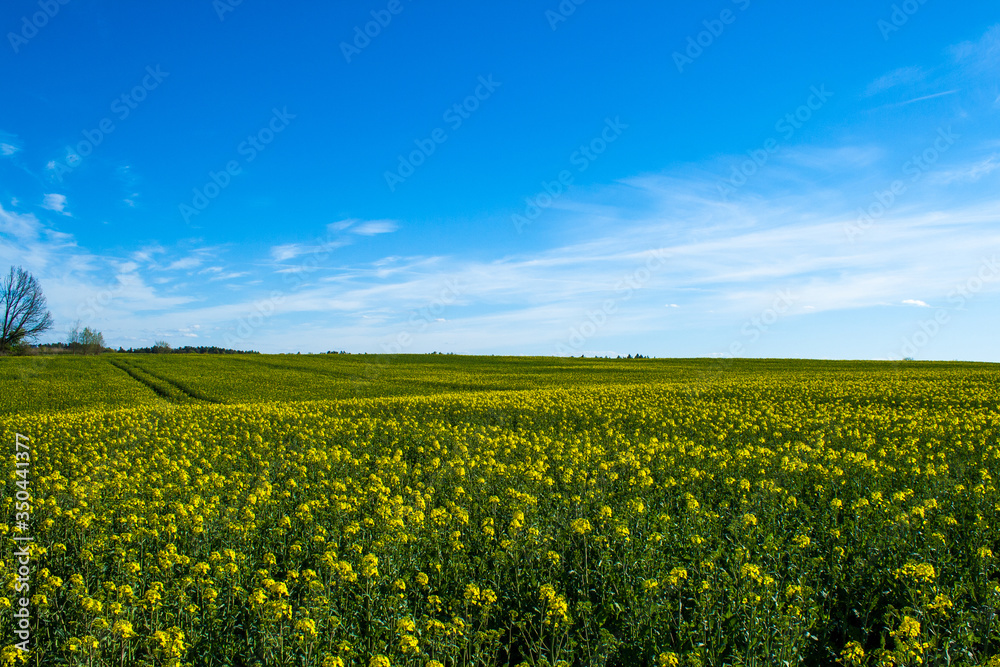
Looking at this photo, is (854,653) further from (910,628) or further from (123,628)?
(123,628)

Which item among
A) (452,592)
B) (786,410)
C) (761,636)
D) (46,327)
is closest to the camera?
(761,636)

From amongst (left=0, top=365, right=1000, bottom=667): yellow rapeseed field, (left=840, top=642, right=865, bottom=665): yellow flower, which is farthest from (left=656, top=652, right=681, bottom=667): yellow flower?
(left=840, top=642, right=865, bottom=665): yellow flower

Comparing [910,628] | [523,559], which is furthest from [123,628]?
[910,628]

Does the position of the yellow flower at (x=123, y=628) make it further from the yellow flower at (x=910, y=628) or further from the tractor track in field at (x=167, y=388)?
the tractor track in field at (x=167, y=388)

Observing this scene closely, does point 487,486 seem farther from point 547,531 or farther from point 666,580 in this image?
point 666,580

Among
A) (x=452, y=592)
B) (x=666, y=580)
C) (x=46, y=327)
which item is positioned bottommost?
(x=452, y=592)

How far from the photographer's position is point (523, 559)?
18.8 ft

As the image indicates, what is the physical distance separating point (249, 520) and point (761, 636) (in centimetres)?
576

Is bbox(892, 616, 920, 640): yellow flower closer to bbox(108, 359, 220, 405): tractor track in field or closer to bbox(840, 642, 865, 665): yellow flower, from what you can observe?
bbox(840, 642, 865, 665): yellow flower

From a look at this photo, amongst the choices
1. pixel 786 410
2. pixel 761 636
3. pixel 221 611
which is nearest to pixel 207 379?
pixel 786 410

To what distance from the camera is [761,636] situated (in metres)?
4.14

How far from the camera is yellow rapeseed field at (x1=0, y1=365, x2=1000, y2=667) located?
166 inches

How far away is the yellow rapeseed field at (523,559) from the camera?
421cm

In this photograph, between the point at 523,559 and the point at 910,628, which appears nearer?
the point at 910,628
